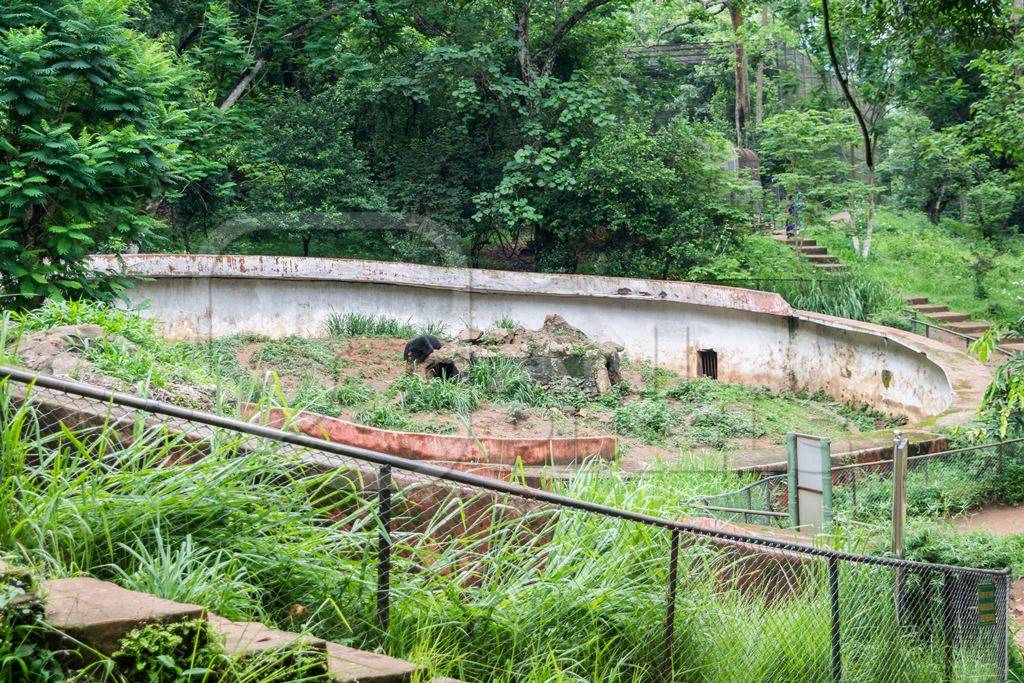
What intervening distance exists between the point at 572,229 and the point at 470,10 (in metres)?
5.22

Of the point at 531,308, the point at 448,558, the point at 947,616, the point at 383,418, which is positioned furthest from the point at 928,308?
the point at 448,558

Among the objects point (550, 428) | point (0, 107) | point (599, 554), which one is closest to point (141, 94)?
point (0, 107)

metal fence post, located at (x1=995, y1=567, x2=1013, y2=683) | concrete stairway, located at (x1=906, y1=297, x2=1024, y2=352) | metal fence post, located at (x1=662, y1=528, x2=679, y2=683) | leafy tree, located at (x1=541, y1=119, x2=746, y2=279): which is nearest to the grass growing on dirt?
concrete stairway, located at (x1=906, y1=297, x2=1024, y2=352)

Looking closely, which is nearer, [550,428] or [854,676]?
[854,676]

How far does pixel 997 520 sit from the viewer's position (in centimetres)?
1046

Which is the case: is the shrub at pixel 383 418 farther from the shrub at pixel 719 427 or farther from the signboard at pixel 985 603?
the signboard at pixel 985 603

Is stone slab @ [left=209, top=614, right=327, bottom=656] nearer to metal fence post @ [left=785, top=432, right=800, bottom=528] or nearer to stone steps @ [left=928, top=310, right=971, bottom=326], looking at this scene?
metal fence post @ [left=785, top=432, right=800, bottom=528]

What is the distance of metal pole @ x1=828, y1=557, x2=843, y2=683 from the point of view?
4.49 meters

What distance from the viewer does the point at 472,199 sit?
21.7 meters

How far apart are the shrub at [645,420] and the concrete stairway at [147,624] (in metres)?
10.4

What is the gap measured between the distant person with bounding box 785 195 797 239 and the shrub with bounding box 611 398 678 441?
913 centimetres

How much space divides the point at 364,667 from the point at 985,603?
12.5ft

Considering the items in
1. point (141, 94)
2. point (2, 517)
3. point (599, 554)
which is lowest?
point (599, 554)

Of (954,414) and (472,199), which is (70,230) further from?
(472,199)
